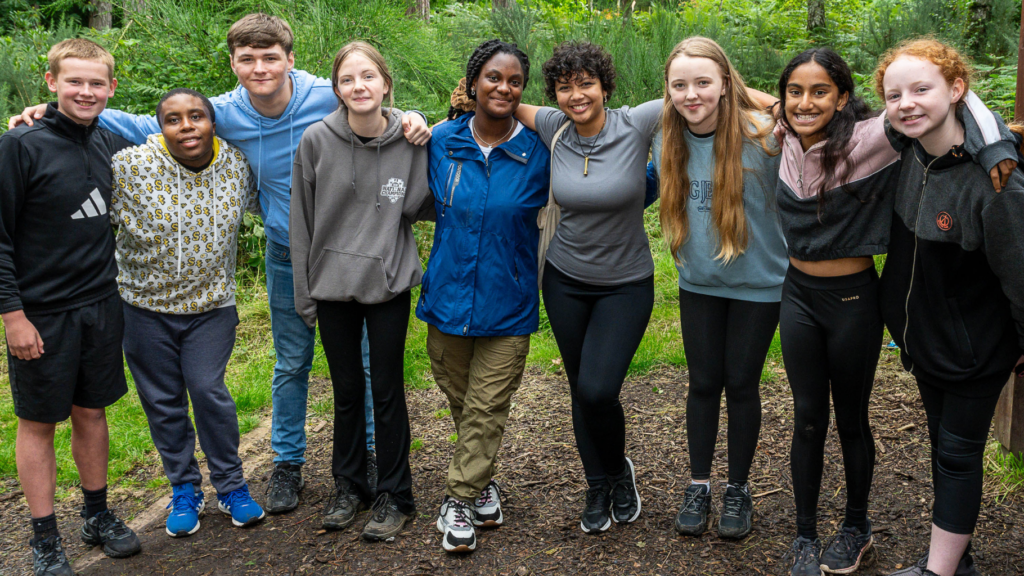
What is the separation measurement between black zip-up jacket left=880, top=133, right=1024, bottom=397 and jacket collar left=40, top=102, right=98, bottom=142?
10.9ft

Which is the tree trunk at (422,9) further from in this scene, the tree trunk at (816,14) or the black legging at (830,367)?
the black legging at (830,367)

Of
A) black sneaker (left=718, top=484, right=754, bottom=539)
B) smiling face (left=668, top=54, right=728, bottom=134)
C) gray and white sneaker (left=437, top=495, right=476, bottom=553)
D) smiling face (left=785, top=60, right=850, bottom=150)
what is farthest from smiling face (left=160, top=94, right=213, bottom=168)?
black sneaker (left=718, top=484, right=754, bottom=539)

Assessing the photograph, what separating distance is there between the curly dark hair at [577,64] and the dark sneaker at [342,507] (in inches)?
85.4

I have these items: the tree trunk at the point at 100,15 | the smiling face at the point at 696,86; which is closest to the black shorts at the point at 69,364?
the smiling face at the point at 696,86

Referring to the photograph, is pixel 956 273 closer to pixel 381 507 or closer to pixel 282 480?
pixel 381 507

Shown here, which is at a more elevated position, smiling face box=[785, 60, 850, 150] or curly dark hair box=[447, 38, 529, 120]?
curly dark hair box=[447, 38, 529, 120]

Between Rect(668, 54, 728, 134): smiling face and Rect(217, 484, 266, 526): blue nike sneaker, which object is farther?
Rect(217, 484, 266, 526): blue nike sneaker

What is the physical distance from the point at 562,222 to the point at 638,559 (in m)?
1.51

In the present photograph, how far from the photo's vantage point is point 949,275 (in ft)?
8.83

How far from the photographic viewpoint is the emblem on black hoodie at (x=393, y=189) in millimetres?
3486

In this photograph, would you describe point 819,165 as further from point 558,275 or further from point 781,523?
point 781,523

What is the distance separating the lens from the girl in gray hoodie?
343 cm

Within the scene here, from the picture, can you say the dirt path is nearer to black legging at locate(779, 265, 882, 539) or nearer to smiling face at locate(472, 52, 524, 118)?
black legging at locate(779, 265, 882, 539)

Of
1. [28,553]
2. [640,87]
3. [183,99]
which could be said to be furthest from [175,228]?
[640,87]
